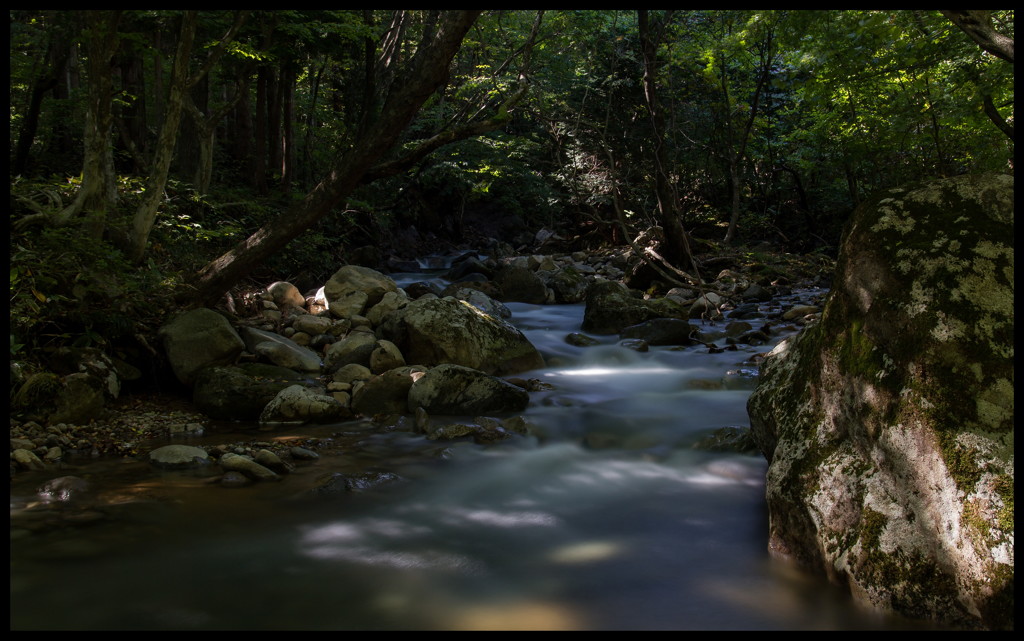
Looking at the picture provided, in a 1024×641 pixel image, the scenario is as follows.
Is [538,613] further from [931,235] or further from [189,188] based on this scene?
[189,188]

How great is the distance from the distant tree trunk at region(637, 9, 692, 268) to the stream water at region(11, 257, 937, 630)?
856 cm

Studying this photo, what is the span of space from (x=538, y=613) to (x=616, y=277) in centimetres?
1301

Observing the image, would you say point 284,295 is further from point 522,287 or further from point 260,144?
point 260,144

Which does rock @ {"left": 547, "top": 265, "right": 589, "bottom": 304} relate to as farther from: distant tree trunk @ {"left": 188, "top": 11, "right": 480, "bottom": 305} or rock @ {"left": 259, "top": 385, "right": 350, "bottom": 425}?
rock @ {"left": 259, "top": 385, "right": 350, "bottom": 425}

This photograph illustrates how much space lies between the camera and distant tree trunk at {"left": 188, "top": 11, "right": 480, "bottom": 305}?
612 centimetres

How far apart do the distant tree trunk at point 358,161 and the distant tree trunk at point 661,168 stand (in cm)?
696

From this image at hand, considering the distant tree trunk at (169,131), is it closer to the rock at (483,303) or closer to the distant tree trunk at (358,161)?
the distant tree trunk at (358,161)

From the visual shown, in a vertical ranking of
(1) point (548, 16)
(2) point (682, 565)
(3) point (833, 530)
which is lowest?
(2) point (682, 565)

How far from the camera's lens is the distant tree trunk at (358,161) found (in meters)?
6.12

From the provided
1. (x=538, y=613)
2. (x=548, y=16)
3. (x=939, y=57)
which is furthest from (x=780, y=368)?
(x=548, y=16)

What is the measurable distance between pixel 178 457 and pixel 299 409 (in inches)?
53.7

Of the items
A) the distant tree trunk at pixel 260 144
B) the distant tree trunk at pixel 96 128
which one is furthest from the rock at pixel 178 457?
the distant tree trunk at pixel 260 144

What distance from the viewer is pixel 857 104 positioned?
12.7 metres

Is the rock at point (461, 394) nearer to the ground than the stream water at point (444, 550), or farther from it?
farther from it
